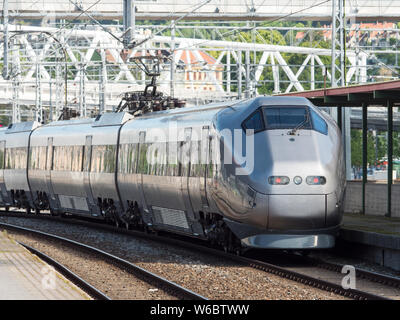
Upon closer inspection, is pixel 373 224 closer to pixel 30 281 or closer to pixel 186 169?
pixel 186 169

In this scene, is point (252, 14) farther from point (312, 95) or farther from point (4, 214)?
point (312, 95)

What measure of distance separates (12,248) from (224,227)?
15.9ft

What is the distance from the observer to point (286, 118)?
18.1 metres

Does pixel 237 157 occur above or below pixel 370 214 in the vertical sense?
above

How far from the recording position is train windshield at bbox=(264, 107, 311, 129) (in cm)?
1794

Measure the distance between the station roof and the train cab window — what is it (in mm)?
2492

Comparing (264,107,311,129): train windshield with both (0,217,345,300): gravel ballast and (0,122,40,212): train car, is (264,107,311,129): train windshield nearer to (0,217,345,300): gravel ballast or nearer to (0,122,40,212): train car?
(0,217,345,300): gravel ballast

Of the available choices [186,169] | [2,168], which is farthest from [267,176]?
[2,168]

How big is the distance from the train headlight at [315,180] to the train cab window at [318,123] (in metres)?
1.06

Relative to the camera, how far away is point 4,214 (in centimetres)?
3703

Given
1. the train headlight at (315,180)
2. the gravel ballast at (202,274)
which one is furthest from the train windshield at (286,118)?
the gravel ballast at (202,274)
